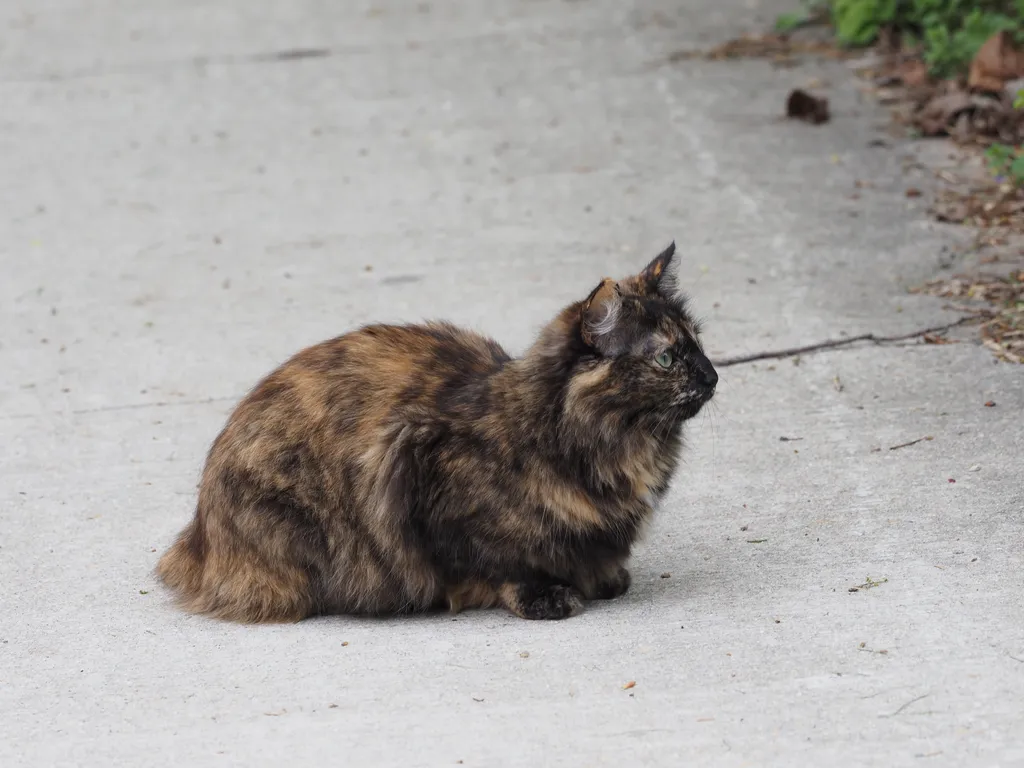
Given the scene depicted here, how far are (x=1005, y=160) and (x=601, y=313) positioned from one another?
5018 mm

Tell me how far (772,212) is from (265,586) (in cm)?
475

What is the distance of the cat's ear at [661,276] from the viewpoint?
4.29m

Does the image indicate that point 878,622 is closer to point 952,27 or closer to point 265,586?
point 265,586

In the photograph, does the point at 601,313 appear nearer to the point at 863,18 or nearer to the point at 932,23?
the point at 932,23

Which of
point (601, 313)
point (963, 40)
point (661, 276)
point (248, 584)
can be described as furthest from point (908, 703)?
point (963, 40)

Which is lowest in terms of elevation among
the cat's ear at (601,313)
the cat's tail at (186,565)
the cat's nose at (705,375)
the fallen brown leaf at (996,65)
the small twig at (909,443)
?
the cat's tail at (186,565)

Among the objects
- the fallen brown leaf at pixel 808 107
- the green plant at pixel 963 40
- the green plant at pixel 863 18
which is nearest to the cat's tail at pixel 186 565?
the fallen brown leaf at pixel 808 107

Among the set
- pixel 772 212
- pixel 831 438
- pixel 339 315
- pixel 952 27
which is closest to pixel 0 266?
Answer: pixel 339 315

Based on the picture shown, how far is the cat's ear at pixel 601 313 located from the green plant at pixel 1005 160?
167 inches

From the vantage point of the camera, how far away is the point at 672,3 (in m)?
13.0

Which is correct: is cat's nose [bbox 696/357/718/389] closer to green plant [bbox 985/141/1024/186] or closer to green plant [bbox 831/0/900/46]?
green plant [bbox 985/141/1024/186]

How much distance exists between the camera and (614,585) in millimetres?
4508

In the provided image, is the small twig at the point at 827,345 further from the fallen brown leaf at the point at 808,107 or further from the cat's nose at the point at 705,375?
the fallen brown leaf at the point at 808,107

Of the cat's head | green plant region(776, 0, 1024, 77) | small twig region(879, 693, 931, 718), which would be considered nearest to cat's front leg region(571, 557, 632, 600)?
the cat's head
